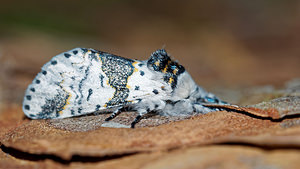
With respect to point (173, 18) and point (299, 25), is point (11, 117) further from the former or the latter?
point (173, 18)

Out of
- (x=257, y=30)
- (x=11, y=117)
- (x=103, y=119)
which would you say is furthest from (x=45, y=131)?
(x=257, y=30)

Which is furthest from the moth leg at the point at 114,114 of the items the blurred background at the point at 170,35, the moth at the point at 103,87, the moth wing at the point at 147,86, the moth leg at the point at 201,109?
the blurred background at the point at 170,35

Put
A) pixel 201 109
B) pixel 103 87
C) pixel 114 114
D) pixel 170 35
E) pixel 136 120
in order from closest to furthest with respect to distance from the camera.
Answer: pixel 136 120
pixel 114 114
pixel 201 109
pixel 103 87
pixel 170 35

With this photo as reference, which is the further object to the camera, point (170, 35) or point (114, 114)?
point (170, 35)

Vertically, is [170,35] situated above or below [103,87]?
above

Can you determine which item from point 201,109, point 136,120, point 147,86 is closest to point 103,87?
point 147,86

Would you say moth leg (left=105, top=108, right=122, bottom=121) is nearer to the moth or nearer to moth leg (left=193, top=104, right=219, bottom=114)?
the moth

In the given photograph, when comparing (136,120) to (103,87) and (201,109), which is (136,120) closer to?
(103,87)

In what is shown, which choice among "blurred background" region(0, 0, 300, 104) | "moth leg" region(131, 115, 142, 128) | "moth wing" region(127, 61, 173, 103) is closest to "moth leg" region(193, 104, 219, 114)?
"moth wing" region(127, 61, 173, 103)
